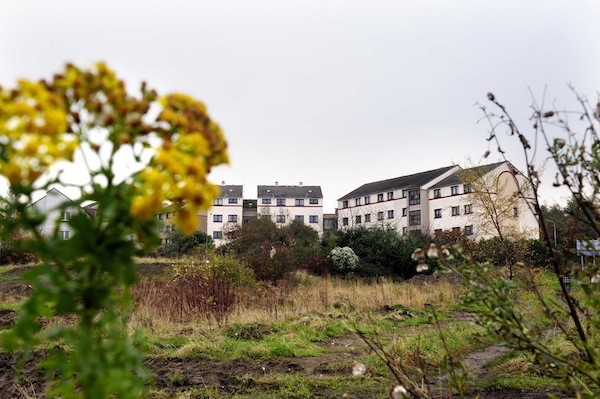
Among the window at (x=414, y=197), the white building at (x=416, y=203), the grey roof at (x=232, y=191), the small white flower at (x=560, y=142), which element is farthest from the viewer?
the grey roof at (x=232, y=191)

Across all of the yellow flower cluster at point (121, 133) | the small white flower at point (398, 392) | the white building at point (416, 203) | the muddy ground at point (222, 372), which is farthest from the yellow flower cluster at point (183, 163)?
the white building at point (416, 203)

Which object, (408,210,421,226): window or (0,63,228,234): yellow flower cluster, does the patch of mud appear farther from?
(408,210,421,226): window

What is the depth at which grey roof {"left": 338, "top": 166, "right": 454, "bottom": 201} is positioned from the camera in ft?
139

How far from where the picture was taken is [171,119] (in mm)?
1040

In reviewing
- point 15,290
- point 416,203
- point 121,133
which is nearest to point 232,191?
point 416,203

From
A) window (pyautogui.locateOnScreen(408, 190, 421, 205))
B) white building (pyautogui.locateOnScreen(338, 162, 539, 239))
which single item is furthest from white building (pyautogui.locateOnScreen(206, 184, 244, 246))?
window (pyautogui.locateOnScreen(408, 190, 421, 205))

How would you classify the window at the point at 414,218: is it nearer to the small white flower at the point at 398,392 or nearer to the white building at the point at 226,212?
the white building at the point at 226,212

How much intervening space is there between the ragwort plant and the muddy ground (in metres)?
3.26

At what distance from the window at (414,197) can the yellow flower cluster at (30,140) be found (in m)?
42.1

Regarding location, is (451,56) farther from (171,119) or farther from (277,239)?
(277,239)

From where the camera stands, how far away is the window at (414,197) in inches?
1636

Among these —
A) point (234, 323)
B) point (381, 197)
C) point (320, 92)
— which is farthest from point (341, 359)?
point (381, 197)

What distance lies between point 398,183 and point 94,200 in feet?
150

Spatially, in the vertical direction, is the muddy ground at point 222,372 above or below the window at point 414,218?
below
